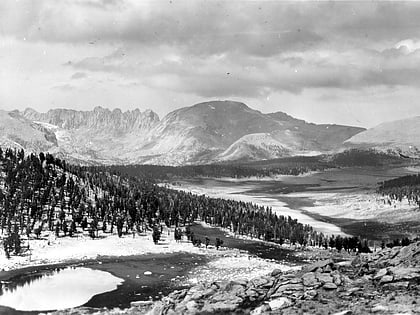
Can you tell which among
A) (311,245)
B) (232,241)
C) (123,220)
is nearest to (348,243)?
(311,245)

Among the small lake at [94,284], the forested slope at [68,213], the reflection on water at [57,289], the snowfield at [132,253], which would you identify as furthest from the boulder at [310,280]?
the forested slope at [68,213]

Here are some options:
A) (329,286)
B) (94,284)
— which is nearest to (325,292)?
(329,286)

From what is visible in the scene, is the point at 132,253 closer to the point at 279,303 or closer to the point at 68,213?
the point at 68,213

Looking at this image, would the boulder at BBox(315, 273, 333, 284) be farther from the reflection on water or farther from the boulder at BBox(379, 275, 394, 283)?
the reflection on water

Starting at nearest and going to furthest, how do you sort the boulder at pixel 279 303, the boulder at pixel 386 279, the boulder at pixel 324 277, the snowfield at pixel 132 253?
1. the boulder at pixel 279 303
2. the boulder at pixel 386 279
3. the boulder at pixel 324 277
4. the snowfield at pixel 132 253

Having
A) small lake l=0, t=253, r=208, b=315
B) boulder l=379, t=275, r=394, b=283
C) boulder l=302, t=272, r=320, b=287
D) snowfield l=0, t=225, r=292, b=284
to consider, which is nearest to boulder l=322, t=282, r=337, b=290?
boulder l=302, t=272, r=320, b=287

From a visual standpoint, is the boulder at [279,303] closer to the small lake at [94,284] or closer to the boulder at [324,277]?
the boulder at [324,277]
